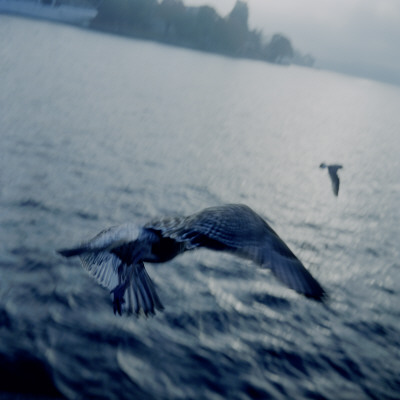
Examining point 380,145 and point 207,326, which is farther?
point 380,145

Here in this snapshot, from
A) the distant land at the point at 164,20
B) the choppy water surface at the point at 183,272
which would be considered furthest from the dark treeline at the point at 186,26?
the choppy water surface at the point at 183,272

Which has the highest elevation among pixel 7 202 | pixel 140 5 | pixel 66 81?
pixel 140 5

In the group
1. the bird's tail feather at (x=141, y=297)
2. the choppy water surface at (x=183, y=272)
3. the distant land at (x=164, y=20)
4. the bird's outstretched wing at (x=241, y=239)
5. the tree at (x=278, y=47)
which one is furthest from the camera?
the tree at (x=278, y=47)

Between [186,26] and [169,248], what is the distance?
5293 inches

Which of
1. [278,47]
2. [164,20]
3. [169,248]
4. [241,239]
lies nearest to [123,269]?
[169,248]

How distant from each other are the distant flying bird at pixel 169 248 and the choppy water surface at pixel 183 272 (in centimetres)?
209

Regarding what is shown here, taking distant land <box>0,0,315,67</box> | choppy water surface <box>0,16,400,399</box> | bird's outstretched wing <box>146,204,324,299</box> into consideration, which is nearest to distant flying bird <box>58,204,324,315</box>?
bird's outstretched wing <box>146,204,324,299</box>

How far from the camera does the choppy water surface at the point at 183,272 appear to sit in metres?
6.30

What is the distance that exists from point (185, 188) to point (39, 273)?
7498 millimetres

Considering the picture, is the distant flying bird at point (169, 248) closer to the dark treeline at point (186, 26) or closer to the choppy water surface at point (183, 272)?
the choppy water surface at point (183, 272)

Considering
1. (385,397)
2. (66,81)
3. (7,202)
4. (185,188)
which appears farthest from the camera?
(66,81)

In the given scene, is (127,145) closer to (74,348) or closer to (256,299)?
(256,299)

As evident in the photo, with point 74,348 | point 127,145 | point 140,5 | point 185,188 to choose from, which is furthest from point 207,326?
point 140,5

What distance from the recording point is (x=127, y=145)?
60.8 feet
